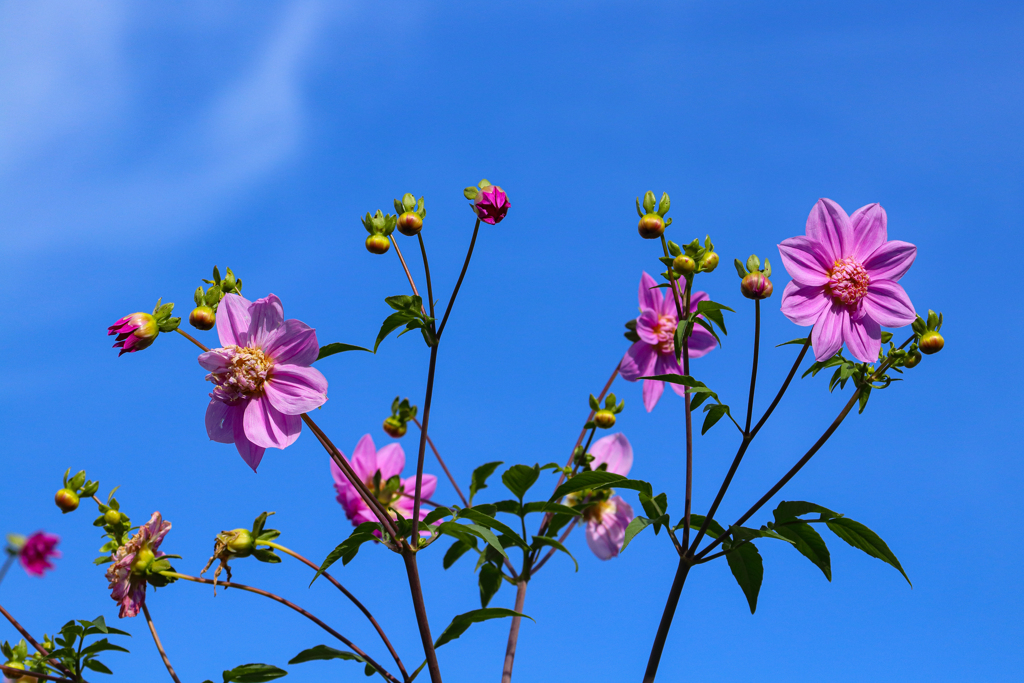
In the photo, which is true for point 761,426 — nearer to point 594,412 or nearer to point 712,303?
point 712,303

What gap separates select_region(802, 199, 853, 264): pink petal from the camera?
83.4 inches

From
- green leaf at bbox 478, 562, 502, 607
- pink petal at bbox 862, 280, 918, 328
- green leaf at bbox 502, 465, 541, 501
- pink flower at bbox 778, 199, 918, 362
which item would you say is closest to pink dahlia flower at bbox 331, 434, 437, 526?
green leaf at bbox 478, 562, 502, 607

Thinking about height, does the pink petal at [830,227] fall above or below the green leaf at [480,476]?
above

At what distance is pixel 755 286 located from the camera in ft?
6.62

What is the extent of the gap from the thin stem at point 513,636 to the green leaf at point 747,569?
0.65 m

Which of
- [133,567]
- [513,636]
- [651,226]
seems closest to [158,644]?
[133,567]

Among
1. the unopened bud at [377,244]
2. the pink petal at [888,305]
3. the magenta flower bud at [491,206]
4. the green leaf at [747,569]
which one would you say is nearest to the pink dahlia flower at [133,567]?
the unopened bud at [377,244]

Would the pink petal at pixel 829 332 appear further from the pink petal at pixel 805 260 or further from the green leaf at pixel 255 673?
the green leaf at pixel 255 673

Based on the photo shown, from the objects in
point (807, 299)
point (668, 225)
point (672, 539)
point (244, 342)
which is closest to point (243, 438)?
point (244, 342)

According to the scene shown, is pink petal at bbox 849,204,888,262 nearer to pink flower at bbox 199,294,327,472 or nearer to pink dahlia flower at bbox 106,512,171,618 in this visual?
pink flower at bbox 199,294,327,472

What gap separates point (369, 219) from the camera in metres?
2.05

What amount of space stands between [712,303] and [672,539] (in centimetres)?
63

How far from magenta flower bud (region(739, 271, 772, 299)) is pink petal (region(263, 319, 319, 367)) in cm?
110

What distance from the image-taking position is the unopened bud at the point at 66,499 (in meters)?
1.97
